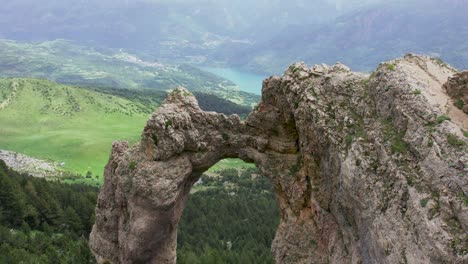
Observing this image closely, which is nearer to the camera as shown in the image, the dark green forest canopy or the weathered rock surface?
the dark green forest canopy

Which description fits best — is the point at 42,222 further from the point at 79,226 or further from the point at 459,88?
the point at 459,88

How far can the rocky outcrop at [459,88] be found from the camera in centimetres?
2225

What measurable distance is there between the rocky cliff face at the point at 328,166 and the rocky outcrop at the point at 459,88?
1.40 feet

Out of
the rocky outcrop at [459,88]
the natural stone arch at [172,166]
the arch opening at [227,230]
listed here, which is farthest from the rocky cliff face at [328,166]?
the arch opening at [227,230]

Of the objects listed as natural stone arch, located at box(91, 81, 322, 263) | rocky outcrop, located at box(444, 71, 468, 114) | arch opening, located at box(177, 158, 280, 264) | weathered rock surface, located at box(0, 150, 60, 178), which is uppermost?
rocky outcrop, located at box(444, 71, 468, 114)

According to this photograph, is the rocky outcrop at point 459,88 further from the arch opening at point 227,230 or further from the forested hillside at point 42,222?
the arch opening at point 227,230

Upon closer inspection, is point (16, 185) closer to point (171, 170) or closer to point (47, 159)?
→ point (171, 170)

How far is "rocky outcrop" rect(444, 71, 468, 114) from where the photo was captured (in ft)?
73.0

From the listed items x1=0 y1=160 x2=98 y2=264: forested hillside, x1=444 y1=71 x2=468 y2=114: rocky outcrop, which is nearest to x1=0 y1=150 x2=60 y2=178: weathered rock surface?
x1=0 y1=160 x2=98 y2=264: forested hillside

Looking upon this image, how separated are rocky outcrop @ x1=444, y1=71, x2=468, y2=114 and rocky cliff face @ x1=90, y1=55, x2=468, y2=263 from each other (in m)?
0.43

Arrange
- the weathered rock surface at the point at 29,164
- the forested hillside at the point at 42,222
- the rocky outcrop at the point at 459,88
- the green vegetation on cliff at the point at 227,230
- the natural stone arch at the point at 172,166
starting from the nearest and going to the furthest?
the rocky outcrop at the point at 459,88, the natural stone arch at the point at 172,166, the forested hillside at the point at 42,222, the green vegetation on cliff at the point at 227,230, the weathered rock surface at the point at 29,164

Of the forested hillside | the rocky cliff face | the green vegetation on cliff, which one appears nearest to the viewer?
the rocky cliff face

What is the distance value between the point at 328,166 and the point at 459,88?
838cm

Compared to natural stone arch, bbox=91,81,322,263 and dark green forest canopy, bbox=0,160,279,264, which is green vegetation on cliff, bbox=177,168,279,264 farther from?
natural stone arch, bbox=91,81,322,263
